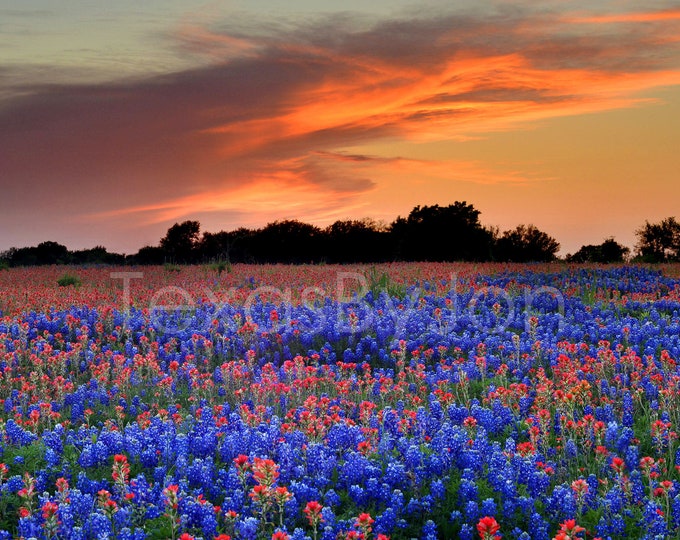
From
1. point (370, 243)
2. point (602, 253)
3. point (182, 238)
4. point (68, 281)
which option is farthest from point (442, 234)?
point (68, 281)

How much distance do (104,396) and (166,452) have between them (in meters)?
3.40

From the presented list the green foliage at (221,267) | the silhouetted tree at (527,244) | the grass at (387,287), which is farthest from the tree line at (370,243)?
the grass at (387,287)

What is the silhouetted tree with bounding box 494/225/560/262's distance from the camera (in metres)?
37.4

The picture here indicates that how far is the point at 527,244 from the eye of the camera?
38.8m

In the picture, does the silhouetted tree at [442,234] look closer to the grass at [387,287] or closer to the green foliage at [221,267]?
the green foliage at [221,267]

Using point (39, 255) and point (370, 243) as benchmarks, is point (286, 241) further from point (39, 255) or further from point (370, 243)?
point (39, 255)

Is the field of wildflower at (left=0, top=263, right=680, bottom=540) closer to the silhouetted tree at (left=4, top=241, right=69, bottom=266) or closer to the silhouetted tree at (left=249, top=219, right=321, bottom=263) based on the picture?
the silhouetted tree at (left=4, top=241, right=69, bottom=266)

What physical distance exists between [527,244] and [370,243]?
811cm

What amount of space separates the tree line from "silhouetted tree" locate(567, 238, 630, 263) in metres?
0.08

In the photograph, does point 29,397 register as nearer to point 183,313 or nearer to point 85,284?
point 183,313

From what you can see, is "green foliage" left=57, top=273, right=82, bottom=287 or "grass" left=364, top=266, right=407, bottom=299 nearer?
"grass" left=364, top=266, right=407, bottom=299

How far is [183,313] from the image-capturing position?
619 inches

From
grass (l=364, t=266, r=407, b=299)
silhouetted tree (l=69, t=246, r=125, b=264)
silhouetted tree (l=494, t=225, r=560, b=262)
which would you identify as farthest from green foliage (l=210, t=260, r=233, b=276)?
silhouetted tree (l=494, t=225, r=560, b=262)

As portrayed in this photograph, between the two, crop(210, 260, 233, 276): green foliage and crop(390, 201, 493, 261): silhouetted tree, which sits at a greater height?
crop(390, 201, 493, 261): silhouetted tree
